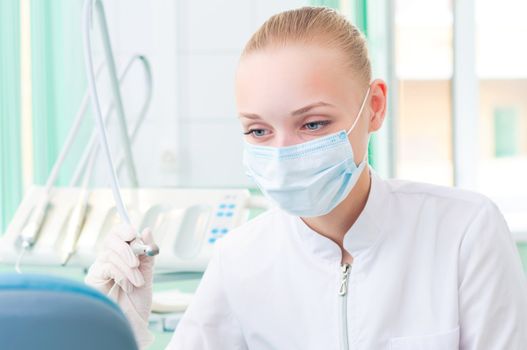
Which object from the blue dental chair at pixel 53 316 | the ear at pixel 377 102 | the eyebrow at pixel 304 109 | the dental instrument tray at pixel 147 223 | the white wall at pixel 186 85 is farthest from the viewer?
the white wall at pixel 186 85

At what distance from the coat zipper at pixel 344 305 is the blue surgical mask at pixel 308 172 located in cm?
9

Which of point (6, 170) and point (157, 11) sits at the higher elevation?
point (157, 11)

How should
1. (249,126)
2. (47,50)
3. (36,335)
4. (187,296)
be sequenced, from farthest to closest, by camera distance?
(47,50) < (187,296) < (249,126) < (36,335)

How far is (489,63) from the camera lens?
3779 mm

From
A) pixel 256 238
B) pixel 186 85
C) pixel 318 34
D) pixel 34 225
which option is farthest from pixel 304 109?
pixel 186 85

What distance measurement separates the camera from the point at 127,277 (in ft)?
4.35

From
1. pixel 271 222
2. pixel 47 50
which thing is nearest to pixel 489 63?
pixel 47 50

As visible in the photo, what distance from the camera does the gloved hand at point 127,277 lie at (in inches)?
52.2

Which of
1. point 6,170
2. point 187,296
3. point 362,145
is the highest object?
point 362,145

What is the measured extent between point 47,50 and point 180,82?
1.37ft

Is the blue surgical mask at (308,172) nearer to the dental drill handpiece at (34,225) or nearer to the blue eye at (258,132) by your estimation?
the blue eye at (258,132)

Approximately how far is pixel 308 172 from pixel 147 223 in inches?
36.8

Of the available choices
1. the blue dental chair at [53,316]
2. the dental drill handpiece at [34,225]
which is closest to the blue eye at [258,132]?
the blue dental chair at [53,316]

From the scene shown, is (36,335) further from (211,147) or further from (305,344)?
(211,147)
